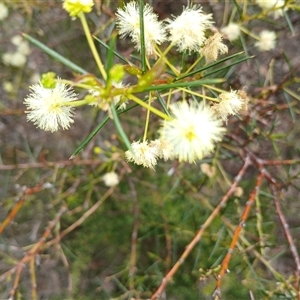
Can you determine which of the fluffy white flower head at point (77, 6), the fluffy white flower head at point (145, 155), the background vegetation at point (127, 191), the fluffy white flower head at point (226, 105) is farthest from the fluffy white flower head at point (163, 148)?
the background vegetation at point (127, 191)

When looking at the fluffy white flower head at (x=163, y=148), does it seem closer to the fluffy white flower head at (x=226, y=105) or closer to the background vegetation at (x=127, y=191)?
the fluffy white flower head at (x=226, y=105)

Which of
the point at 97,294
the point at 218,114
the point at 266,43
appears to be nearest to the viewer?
the point at 218,114

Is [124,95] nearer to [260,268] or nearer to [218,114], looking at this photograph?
[218,114]

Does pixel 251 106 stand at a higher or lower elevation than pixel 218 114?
higher

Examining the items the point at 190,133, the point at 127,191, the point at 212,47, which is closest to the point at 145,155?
the point at 190,133

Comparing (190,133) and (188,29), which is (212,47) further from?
(190,133)

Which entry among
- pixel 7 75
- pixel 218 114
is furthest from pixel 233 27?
pixel 7 75

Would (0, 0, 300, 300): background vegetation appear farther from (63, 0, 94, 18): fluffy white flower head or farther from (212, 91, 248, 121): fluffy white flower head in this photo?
(63, 0, 94, 18): fluffy white flower head

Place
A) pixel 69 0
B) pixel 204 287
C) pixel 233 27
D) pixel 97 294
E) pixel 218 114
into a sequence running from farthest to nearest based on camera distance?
pixel 97 294
pixel 204 287
pixel 233 27
pixel 218 114
pixel 69 0
